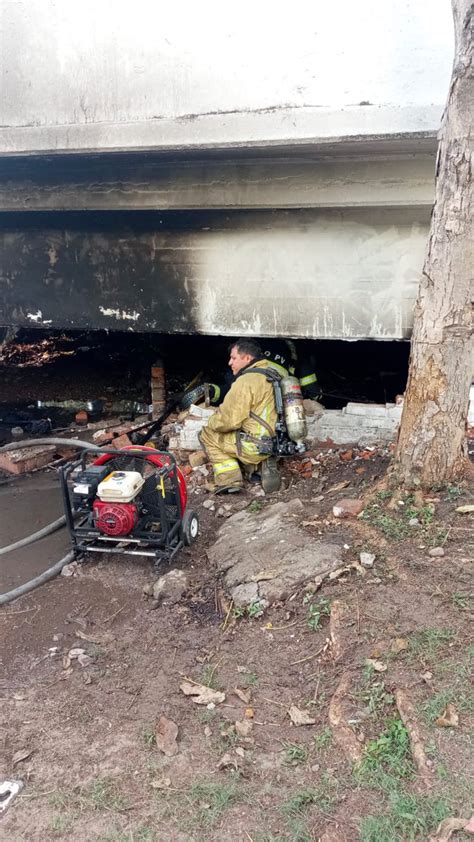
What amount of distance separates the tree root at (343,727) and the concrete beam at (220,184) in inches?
172

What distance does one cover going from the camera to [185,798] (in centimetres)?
256

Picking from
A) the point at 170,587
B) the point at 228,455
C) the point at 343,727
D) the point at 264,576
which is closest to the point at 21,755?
the point at 170,587

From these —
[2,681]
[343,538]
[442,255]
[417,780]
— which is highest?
[442,255]

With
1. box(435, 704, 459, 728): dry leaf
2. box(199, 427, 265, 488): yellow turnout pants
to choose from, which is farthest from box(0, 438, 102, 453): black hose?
box(435, 704, 459, 728): dry leaf

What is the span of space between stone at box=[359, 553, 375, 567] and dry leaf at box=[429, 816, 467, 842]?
1615mm

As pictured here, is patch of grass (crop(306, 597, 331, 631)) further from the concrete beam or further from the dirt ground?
the concrete beam

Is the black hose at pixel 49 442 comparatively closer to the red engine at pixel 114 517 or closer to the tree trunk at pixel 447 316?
the red engine at pixel 114 517

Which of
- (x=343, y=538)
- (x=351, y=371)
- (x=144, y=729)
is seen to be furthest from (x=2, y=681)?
(x=351, y=371)

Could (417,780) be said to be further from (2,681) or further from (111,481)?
(111,481)

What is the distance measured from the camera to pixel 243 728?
2885 millimetres

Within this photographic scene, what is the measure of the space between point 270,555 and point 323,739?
5.05ft

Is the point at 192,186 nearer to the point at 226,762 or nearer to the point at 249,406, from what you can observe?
the point at 249,406

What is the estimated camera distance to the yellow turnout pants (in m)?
5.80

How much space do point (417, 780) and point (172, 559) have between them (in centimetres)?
255
